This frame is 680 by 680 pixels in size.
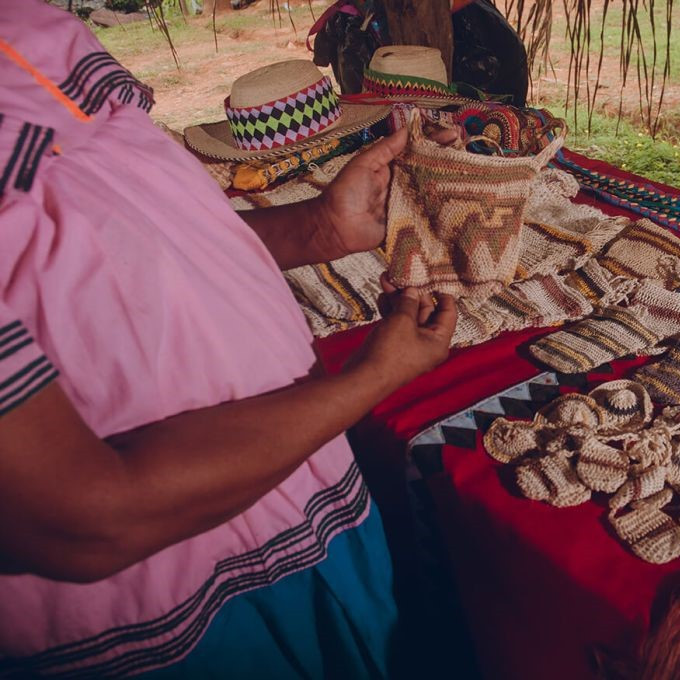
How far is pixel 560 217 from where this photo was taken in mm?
1837

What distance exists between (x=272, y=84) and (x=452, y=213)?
146cm

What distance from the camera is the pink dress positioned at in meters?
0.64

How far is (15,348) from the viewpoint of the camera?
1.83ft

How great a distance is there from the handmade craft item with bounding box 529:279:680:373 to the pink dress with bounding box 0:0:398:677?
0.68 meters

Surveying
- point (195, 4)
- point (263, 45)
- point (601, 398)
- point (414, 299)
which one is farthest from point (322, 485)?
point (195, 4)

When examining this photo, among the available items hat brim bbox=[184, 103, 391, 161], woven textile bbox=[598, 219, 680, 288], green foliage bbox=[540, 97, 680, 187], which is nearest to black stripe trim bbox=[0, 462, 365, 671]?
woven textile bbox=[598, 219, 680, 288]

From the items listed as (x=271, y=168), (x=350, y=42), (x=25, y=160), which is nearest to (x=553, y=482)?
(x=25, y=160)

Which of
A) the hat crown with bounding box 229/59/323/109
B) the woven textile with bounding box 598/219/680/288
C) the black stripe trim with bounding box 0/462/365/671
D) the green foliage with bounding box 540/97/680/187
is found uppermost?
the hat crown with bounding box 229/59/323/109

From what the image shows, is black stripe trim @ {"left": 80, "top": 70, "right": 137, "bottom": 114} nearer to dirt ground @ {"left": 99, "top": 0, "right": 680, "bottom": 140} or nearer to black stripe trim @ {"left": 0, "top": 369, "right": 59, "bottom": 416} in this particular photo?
black stripe trim @ {"left": 0, "top": 369, "right": 59, "bottom": 416}

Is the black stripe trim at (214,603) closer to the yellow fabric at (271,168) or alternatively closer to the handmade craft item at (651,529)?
the handmade craft item at (651,529)

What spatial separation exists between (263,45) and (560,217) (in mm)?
8930

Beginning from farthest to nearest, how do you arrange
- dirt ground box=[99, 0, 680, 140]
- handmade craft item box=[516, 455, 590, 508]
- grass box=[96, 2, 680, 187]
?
1. dirt ground box=[99, 0, 680, 140]
2. grass box=[96, 2, 680, 187]
3. handmade craft item box=[516, 455, 590, 508]

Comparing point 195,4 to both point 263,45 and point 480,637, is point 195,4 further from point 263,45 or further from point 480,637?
point 480,637

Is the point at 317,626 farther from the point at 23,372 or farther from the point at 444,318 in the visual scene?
the point at 23,372
